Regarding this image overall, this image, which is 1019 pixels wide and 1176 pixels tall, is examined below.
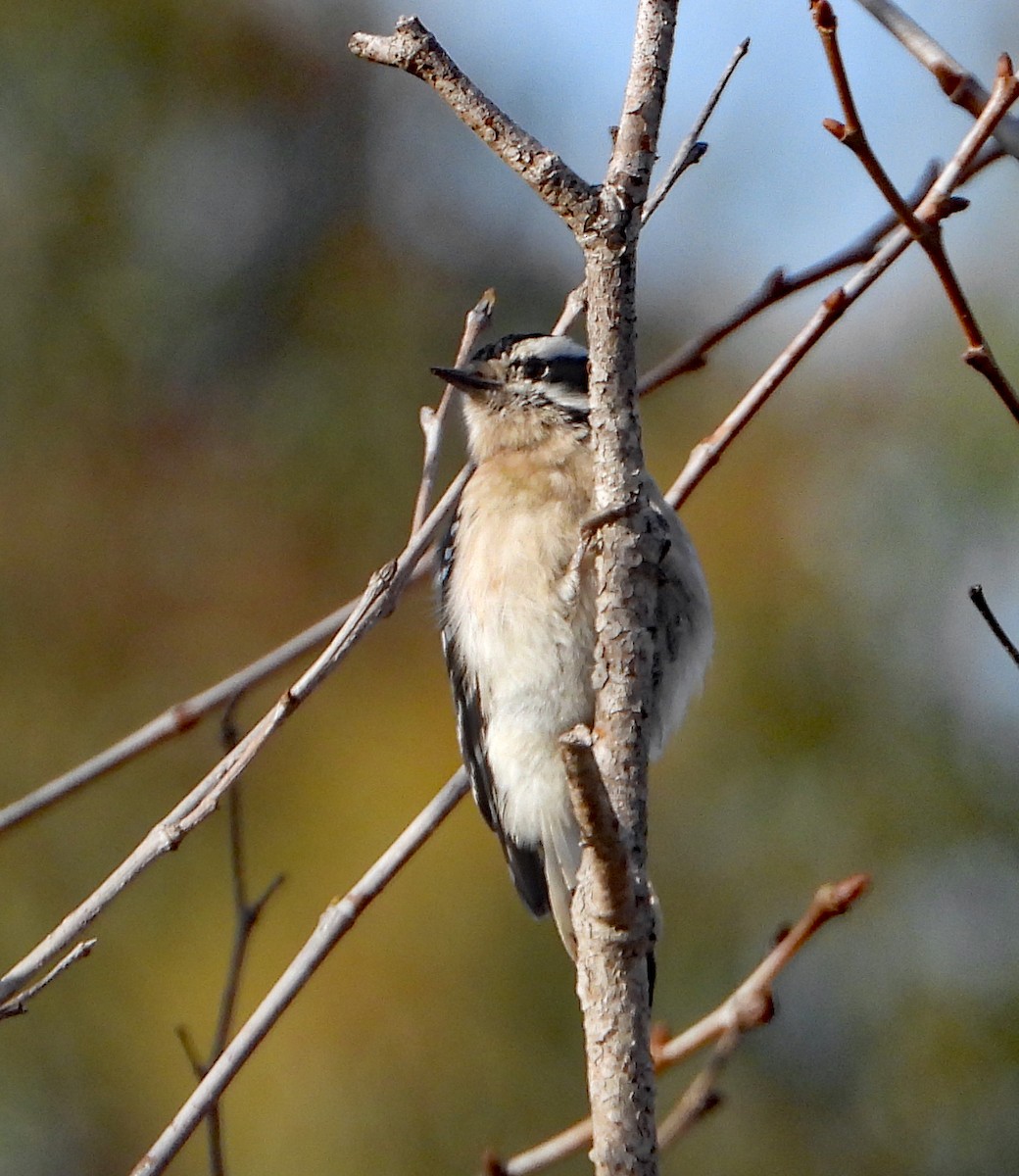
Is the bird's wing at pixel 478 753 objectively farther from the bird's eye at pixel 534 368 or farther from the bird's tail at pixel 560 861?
the bird's eye at pixel 534 368

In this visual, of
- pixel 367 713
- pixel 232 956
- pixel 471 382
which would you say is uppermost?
pixel 367 713

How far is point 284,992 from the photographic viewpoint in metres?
1.99

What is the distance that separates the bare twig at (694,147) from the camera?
2396 millimetres

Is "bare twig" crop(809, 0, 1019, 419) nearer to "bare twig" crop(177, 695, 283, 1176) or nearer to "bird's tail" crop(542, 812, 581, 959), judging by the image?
"bare twig" crop(177, 695, 283, 1176)

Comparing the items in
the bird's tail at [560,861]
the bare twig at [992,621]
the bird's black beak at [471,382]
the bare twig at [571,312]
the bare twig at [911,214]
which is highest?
the bird's black beak at [471,382]

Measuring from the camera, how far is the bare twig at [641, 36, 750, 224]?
94.3 inches

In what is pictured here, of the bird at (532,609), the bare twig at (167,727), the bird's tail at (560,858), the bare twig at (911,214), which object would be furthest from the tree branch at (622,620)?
the bird's tail at (560,858)

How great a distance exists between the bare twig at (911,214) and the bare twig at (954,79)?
46 mm

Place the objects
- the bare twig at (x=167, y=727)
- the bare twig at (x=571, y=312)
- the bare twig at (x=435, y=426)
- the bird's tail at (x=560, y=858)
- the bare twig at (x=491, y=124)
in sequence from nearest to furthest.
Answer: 1. the bare twig at (x=491, y=124)
2. the bare twig at (x=167, y=727)
3. the bare twig at (x=435, y=426)
4. the bare twig at (x=571, y=312)
5. the bird's tail at (x=560, y=858)

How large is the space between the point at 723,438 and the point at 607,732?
2.25ft

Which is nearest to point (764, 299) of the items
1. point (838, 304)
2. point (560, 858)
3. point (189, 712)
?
point (838, 304)

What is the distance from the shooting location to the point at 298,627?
9602 millimetres

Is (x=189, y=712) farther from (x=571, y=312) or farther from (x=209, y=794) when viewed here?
(x=571, y=312)

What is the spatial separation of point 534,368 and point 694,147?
1447mm
